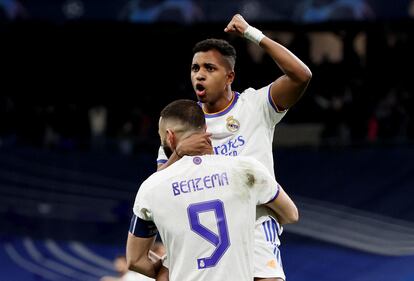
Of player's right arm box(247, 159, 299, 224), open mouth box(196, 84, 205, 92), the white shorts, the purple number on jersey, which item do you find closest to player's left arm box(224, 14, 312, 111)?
open mouth box(196, 84, 205, 92)

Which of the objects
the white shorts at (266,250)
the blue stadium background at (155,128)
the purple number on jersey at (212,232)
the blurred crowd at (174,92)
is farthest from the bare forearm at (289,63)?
the blurred crowd at (174,92)

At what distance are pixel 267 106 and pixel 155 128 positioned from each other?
25.6ft

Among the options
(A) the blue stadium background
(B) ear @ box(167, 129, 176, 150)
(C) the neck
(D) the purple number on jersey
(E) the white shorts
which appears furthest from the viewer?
(A) the blue stadium background

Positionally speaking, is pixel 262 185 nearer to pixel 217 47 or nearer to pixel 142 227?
pixel 142 227

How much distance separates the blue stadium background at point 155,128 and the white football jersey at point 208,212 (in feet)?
15.5

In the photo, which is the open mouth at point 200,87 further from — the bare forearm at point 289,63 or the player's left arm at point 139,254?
the player's left arm at point 139,254

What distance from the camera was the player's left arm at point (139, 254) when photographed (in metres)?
4.31

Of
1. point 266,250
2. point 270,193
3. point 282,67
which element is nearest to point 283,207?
point 270,193

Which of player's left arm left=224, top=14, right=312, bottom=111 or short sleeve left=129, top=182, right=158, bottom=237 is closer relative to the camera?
short sleeve left=129, top=182, right=158, bottom=237

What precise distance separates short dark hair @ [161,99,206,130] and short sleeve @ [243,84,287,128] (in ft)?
3.17

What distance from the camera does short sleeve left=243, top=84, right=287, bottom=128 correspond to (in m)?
5.18

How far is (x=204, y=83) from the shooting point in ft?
16.8

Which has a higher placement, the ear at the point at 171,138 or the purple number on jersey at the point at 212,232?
the ear at the point at 171,138

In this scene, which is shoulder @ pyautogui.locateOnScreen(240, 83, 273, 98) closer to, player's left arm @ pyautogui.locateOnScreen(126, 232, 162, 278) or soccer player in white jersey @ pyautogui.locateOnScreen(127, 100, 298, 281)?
soccer player in white jersey @ pyautogui.locateOnScreen(127, 100, 298, 281)
